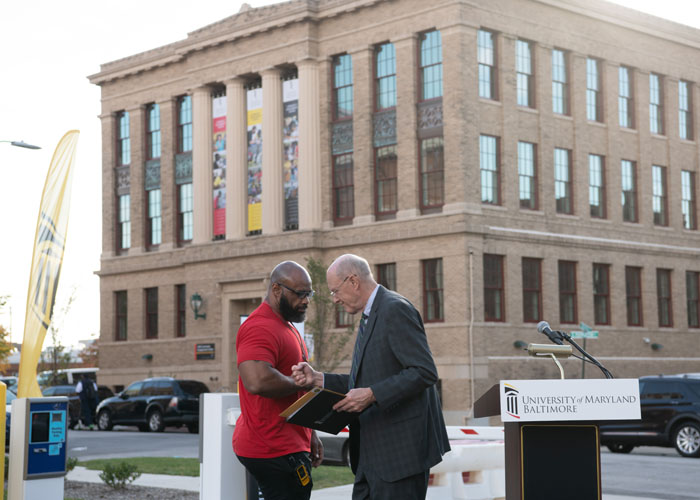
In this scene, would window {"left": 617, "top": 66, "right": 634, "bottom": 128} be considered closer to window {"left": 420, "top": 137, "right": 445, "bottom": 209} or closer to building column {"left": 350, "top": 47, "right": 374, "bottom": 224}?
window {"left": 420, "top": 137, "right": 445, "bottom": 209}

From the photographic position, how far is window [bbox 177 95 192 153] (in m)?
45.2

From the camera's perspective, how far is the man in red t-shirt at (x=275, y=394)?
6.40m

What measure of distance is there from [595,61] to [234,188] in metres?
14.3

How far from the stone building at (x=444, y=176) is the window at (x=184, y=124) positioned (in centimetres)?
9

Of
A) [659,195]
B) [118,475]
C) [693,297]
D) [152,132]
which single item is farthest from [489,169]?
[118,475]

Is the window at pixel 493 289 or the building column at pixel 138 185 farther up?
the building column at pixel 138 185

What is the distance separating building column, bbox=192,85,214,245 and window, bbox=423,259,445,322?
35.8 ft

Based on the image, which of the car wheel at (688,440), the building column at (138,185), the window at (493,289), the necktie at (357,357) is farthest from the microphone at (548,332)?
the building column at (138,185)

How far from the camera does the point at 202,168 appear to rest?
143 feet

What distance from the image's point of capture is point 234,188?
42.2m

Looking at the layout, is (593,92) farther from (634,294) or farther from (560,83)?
(634,294)

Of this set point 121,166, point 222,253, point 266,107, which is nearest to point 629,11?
point 266,107

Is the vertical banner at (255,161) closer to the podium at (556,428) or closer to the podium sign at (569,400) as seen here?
the podium at (556,428)

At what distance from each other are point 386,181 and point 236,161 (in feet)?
23.5
